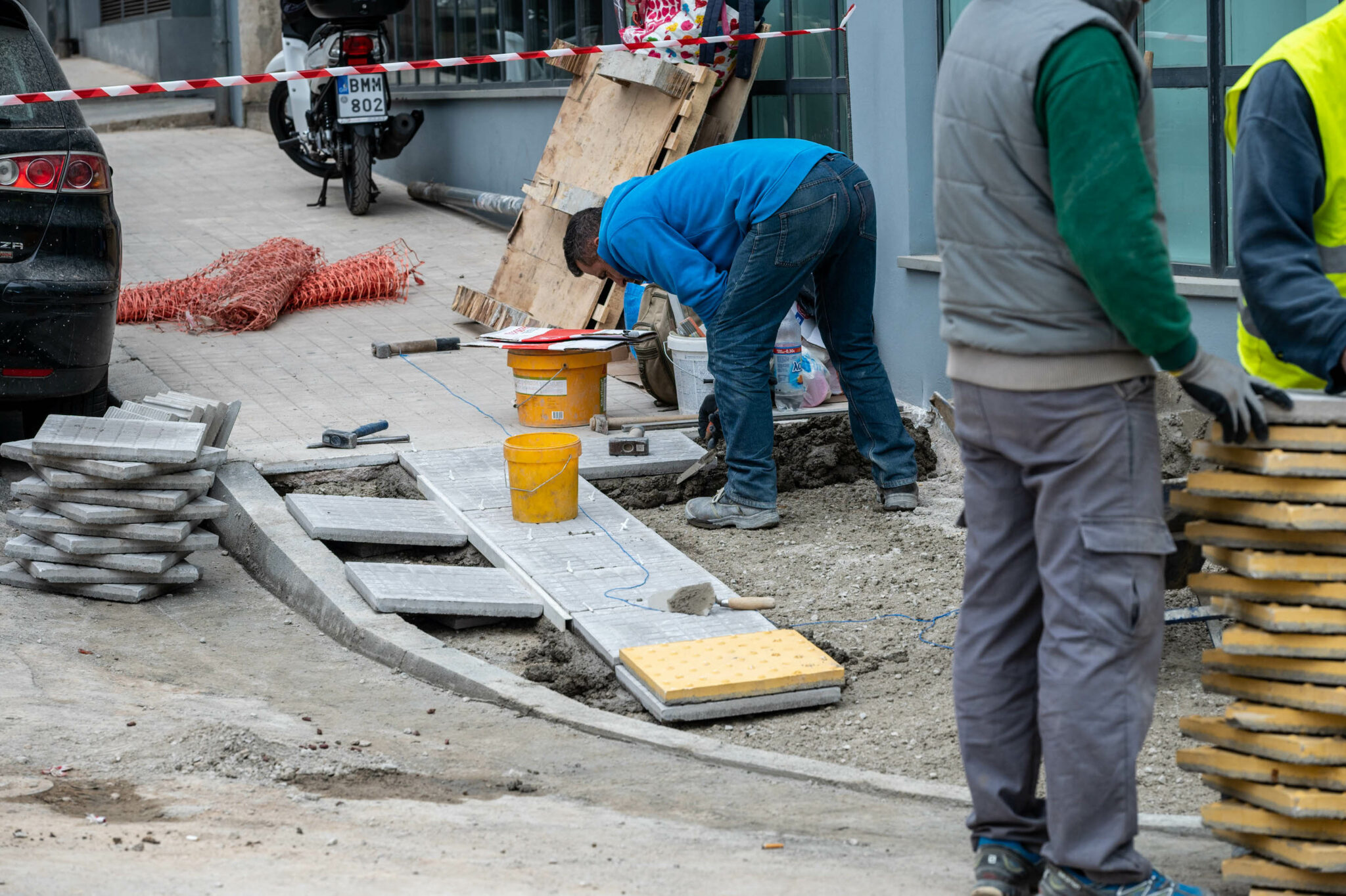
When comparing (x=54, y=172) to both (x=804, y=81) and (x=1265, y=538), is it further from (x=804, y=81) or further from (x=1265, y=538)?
(x=1265, y=538)

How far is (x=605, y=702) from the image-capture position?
475cm

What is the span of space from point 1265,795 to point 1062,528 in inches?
25.8

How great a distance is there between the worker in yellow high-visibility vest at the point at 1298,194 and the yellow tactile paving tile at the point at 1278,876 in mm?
972

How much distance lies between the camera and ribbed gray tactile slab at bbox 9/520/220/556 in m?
5.63

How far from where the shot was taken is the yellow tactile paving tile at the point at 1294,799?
9.40 feet

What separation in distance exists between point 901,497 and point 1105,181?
3847 millimetres

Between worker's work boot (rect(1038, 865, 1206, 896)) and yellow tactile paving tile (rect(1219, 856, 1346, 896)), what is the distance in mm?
88

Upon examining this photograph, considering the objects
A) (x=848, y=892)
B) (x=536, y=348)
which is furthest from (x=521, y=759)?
(x=536, y=348)

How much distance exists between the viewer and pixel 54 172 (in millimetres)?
6254

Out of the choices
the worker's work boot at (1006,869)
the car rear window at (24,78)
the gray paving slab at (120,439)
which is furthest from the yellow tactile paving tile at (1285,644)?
the car rear window at (24,78)

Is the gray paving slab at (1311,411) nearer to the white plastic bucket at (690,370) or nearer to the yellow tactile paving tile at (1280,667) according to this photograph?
the yellow tactile paving tile at (1280,667)

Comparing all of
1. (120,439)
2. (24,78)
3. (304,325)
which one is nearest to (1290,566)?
(120,439)

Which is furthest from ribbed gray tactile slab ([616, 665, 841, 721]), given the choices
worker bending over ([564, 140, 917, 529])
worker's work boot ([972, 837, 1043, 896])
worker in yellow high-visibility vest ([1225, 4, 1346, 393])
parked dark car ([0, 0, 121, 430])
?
parked dark car ([0, 0, 121, 430])

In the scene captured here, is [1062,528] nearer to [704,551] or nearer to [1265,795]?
[1265,795]
